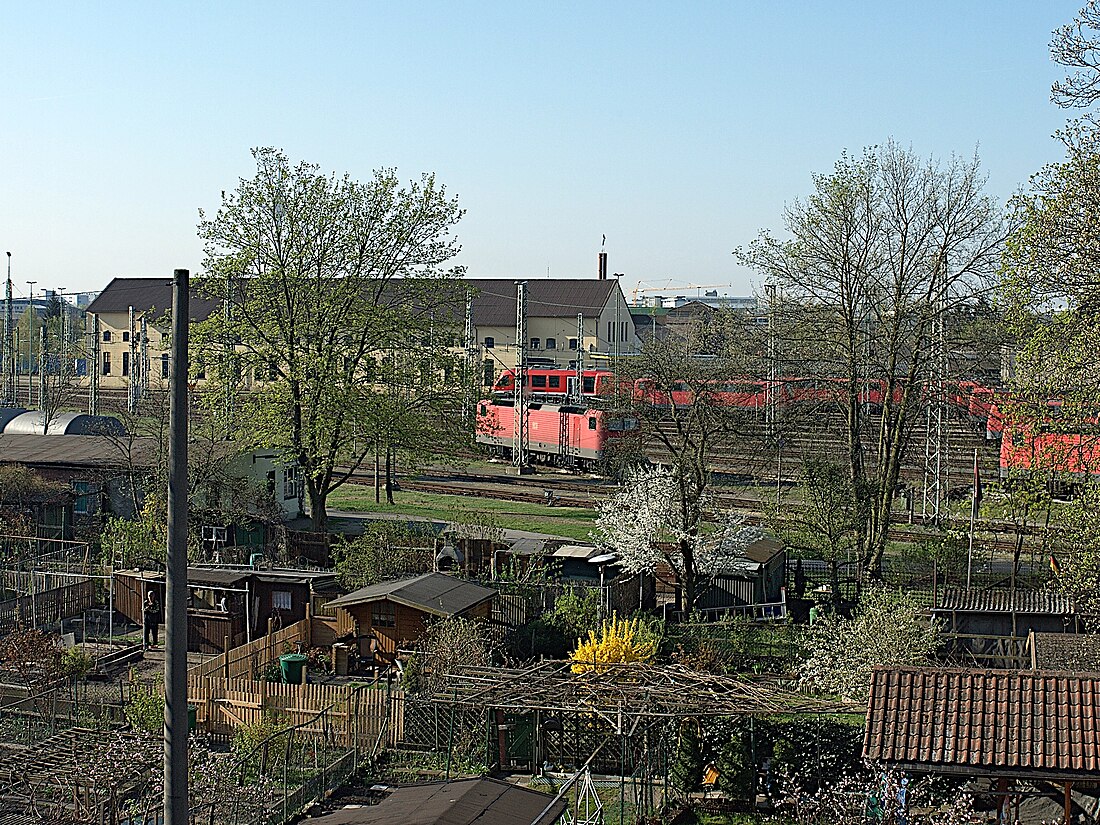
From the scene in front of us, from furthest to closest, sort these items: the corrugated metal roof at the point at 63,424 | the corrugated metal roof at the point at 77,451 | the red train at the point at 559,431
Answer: the red train at the point at 559,431, the corrugated metal roof at the point at 63,424, the corrugated metal roof at the point at 77,451

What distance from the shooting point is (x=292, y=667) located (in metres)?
20.3

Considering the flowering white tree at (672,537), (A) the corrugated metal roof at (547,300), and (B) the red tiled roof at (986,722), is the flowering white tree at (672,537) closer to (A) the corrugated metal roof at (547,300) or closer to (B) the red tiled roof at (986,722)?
(B) the red tiled roof at (986,722)

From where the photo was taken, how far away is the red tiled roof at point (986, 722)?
1119cm

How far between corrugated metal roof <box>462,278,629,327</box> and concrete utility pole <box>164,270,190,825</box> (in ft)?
220

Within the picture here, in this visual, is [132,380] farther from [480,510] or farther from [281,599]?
[281,599]

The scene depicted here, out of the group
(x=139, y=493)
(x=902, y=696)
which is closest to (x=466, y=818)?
(x=902, y=696)

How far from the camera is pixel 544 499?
129 feet

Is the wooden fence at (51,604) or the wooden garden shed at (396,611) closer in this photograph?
the wooden garden shed at (396,611)

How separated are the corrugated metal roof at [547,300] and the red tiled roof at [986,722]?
206ft

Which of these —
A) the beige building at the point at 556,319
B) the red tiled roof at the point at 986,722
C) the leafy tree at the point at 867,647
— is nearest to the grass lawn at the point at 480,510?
the leafy tree at the point at 867,647

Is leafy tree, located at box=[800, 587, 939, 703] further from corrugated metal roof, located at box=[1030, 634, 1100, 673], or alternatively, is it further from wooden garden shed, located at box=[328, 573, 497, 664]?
wooden garden shed, located at box=[328, 573, 497, 664]

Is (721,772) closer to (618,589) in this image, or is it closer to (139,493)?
(618,589)

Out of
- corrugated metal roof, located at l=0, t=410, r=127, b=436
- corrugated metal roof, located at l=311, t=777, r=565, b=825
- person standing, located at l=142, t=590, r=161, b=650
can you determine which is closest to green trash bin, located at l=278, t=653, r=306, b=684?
person standing, located at l=142, t=590, r=161, b=650

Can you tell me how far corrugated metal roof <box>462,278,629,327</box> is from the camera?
7606 centimetres
